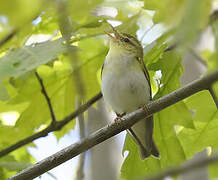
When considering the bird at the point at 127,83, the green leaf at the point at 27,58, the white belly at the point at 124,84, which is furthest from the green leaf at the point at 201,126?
the green leaf at the point at 27,58

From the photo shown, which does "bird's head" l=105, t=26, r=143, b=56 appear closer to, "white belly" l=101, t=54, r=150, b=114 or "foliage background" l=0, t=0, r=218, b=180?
"white belly" l=101, t=54, r=150, b=114

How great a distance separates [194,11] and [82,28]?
2.10 meters

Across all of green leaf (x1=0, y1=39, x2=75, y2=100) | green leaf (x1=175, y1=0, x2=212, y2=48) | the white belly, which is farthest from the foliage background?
green leaf (x1=175, y1=0, x2=212, y2=48)

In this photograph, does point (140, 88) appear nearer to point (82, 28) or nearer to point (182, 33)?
point (82, 28)

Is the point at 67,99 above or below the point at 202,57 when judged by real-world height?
above

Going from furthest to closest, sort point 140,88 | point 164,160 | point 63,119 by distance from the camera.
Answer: point 140,88, point 63,119, point 164,160

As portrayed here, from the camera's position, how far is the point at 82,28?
116 inches

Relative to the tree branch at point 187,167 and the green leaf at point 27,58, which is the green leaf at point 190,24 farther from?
the green leaf at point 27,58

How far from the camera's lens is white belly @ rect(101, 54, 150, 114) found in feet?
12.2

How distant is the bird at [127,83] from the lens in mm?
3703

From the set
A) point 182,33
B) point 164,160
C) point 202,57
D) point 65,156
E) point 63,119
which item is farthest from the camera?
point 202,57

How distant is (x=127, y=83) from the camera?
375 centimetres

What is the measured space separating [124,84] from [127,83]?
32 mm

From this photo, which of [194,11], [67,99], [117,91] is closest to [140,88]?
[117,91]
